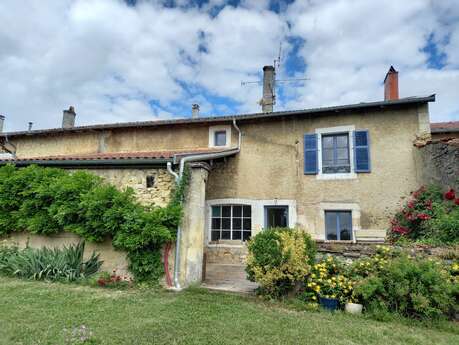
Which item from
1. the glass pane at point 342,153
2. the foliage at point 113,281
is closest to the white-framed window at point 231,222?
the glass pane at point 342,153

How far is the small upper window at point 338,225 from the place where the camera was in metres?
8.38

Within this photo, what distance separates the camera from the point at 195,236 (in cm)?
623

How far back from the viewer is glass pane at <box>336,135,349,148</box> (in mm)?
8836

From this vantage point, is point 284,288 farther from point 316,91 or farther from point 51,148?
point 51,148

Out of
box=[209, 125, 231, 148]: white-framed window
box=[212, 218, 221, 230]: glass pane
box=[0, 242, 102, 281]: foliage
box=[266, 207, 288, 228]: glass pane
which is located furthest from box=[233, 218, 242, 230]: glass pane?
box=[0, 242, 102, 281]: foliage

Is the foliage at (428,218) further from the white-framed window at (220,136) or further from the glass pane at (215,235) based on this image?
the white-framed window at (220,136)

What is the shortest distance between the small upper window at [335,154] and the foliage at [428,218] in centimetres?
198

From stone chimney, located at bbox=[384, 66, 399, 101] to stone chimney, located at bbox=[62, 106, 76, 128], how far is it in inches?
591

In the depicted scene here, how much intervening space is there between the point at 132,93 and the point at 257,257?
1114cm

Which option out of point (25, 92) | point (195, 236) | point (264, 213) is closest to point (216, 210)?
point (264, 213)

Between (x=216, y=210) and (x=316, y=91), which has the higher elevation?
(x=316, y=91)

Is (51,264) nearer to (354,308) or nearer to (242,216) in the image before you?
(242,216)

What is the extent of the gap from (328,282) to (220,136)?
646 cm

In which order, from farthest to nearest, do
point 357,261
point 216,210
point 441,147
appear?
point 216,210, point 441,147, point 357,261
